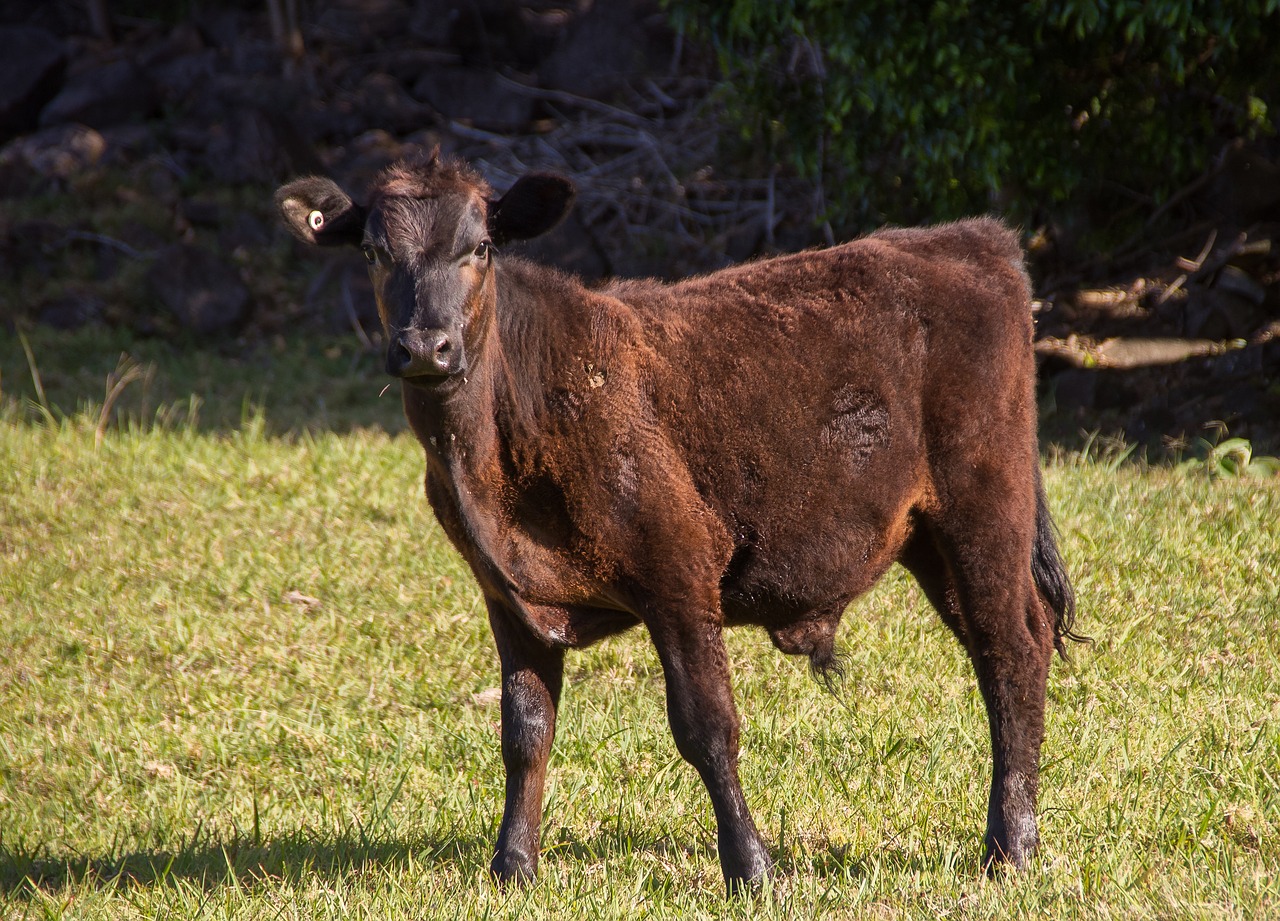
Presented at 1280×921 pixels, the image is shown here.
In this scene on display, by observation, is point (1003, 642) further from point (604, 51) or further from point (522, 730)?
point (604, 51)

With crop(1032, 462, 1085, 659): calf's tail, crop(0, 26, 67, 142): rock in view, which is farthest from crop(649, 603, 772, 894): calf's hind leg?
crop(0, 26, 67, 142): rock

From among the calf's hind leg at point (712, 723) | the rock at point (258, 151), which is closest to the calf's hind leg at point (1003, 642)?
the calf's hind leg at point (712, 723)

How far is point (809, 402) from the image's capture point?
408 centimetres

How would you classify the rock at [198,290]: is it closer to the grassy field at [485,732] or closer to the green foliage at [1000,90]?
the grassy field at [485,732]

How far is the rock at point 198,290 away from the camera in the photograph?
13453 mm

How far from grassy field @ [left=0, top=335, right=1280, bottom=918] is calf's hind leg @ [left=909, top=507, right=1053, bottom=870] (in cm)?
24

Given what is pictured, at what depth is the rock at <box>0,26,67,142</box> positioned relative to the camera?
16.5 metres

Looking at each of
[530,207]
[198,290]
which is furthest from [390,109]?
[530,207]

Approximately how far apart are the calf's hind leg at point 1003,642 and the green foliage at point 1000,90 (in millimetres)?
3947

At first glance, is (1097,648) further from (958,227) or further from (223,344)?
(223,344)

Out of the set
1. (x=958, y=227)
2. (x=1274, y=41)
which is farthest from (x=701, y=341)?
(x=1274, y=41)

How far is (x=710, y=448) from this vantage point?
3.98 meters

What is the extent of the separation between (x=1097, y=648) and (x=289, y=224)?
371 cm

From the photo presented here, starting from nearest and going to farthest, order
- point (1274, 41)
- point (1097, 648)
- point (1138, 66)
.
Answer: point (1097, 648)
point (1274, 41)
point (1138, 66)
